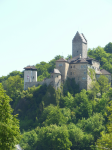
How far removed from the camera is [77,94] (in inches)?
2697

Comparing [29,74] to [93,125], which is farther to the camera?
[29,74]

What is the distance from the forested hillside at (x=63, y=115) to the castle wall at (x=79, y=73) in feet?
3.93

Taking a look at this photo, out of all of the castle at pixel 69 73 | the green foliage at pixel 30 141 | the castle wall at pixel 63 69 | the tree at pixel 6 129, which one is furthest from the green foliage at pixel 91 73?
the tree at pixel 6 129

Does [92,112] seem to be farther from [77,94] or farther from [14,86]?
[14,86]

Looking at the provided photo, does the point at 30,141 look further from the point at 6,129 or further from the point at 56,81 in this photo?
the point at 6,129

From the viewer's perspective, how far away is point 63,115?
64625mm

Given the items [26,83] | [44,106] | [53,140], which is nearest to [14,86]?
[26,83]

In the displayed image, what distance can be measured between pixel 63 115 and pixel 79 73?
11.9m

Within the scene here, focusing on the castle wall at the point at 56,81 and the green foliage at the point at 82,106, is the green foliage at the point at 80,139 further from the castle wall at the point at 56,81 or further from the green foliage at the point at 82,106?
the castle wall at the point at 56,81

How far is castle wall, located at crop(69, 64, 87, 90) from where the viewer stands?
232 feet

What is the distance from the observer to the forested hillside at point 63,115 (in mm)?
57500

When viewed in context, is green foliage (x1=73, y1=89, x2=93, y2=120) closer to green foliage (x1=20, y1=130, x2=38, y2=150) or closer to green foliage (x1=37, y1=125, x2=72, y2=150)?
green foliage (x1=37, y1=125, x2=72, y2=150)

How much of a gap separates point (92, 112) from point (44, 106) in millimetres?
10957

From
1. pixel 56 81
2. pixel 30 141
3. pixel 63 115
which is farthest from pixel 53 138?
pixel 56 81
